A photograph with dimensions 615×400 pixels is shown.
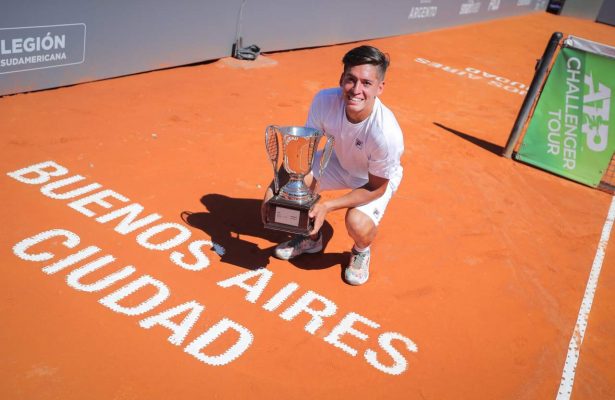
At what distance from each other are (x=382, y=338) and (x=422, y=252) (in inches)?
54.2

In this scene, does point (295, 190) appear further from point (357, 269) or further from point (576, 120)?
point (576, 120)

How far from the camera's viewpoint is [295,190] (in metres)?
3.84

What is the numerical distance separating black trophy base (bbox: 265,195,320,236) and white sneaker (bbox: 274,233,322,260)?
66 cm

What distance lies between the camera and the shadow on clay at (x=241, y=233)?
444 centimetres

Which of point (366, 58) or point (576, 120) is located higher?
point (366, 58)

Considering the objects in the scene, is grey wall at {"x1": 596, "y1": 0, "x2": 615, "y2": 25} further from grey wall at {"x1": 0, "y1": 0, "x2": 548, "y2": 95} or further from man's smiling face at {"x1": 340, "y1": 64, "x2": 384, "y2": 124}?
man's smiling face at {"x1": 340, "y1": 64, "x2": 384, "y2": 124}

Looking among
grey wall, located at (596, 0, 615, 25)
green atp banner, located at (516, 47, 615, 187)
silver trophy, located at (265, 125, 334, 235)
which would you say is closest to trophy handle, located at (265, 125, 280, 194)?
silver trophy, located at (265, 125, 334, 235)

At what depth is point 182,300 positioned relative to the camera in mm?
3770

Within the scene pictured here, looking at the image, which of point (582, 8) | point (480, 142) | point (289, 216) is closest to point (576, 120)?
point (480, 142)

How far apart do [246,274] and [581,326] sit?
2681 mm

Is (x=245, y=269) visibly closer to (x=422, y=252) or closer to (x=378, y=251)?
(x=378, y=251)

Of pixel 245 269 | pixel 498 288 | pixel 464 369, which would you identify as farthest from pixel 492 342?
pixel 245 269

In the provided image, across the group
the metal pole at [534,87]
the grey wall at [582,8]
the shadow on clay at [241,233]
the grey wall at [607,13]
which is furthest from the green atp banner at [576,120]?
the grey wall at [607,13]

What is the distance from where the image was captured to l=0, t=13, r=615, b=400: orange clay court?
130 inches
